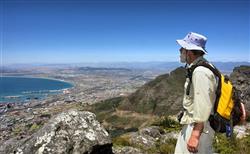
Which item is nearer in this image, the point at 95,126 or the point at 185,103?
the point at 185,103

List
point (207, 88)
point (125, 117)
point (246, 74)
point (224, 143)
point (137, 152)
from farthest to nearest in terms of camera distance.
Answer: point (125, 117) < point (246, 74) < point (224, 143) < point (137, 152) < point (207, 88)

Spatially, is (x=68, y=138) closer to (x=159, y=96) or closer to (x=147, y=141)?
(x=147, y=141)

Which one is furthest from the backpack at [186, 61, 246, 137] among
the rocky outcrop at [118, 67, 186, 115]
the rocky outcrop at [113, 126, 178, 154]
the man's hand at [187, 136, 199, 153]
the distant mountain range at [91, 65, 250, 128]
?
the rocky outcrop at [118, 67, 186, 115]

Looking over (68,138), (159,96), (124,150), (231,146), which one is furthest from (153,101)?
(68,138)

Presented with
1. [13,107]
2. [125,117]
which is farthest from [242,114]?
[13,107]

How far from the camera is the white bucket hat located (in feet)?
13.1

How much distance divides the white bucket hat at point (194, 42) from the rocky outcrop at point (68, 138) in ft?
8.76

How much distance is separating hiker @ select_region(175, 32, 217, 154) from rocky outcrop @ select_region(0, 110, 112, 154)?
2083 millimetres

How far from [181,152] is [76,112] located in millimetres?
2626

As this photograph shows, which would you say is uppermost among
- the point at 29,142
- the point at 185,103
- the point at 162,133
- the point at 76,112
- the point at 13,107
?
the point at 185,103

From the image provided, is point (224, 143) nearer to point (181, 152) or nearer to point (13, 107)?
point (181, 152)

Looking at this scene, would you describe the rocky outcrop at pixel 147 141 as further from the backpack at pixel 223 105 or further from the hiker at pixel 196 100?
the backpack at pixel 223 105

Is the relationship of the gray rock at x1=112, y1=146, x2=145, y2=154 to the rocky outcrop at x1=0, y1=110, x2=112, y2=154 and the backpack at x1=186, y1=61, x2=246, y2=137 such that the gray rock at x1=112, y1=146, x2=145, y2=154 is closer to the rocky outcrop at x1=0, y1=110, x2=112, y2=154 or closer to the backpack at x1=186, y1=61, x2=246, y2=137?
the rocky outcrop at x1=0, y1=110, x2=112, y2=154

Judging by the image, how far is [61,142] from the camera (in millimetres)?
5543
